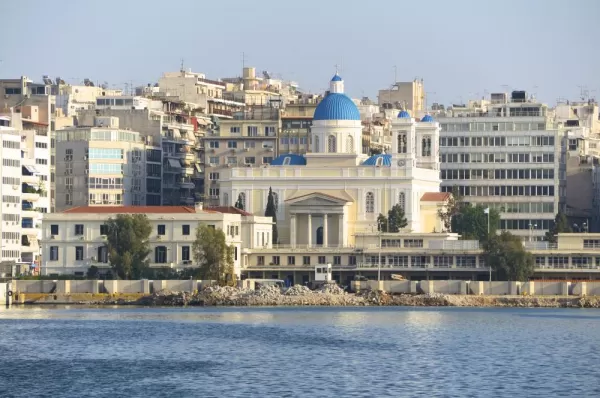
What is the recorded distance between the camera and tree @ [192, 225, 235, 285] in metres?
138

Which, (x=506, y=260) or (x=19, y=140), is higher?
(x=19, y=140)

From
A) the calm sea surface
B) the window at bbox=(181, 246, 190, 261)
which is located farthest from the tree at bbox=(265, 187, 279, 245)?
the calm sea surface

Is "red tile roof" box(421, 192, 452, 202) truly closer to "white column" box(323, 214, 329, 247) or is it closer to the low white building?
"white column" box(323, 214, 329, 247)

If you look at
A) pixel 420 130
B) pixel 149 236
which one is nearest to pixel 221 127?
pixel 420 130

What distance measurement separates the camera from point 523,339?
327ft

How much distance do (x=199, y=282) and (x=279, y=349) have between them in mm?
45223

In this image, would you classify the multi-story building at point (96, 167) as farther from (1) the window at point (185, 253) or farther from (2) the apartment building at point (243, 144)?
(1) the window at point (185, 253)

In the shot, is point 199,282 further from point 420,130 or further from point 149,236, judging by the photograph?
point 420,130

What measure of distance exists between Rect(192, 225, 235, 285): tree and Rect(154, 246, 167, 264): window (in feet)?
20.8

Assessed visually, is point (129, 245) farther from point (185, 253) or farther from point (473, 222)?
point (473, 222)

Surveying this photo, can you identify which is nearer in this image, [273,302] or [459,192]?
[273,302]

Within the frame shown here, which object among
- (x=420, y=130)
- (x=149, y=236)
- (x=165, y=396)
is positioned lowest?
(x=165, y=396)

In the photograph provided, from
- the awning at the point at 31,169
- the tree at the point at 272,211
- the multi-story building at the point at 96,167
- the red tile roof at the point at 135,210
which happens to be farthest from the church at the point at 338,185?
the awning at the point at 31,169

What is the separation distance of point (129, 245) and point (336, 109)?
3240cm
